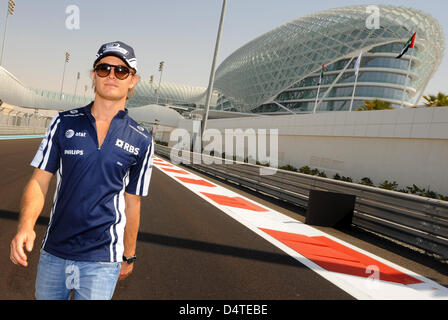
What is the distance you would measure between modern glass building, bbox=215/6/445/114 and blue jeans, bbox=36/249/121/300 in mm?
54194

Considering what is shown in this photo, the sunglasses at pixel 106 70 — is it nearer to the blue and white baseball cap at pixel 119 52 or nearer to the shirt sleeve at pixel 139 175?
the blue and white baseball cap at pixel 119 52

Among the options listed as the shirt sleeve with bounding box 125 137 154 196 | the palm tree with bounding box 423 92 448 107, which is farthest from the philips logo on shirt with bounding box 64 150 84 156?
the palm tree with bounding box 423 92 448 107

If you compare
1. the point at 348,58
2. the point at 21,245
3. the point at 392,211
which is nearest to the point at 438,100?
the point at 392,211

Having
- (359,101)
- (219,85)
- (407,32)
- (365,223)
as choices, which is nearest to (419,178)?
(365,223)

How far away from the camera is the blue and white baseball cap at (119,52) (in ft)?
7.00

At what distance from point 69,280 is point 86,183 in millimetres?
494

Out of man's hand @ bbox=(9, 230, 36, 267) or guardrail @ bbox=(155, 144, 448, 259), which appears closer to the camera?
man's hand @ bbox=(9, 230, 36, 267)

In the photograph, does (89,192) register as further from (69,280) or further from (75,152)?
(69,280)

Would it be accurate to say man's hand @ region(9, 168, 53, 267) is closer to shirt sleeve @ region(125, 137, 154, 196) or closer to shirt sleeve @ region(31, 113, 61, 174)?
shirt sleeve @ region(31, 113, 61, 174)

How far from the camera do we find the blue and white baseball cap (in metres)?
2.13

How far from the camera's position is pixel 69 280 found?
1.82 metres

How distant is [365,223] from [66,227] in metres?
7.23

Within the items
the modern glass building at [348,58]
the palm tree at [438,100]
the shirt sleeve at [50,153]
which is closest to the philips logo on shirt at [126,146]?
the shirt sleeve at [50,153]

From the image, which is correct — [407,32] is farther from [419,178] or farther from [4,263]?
[4,263]
